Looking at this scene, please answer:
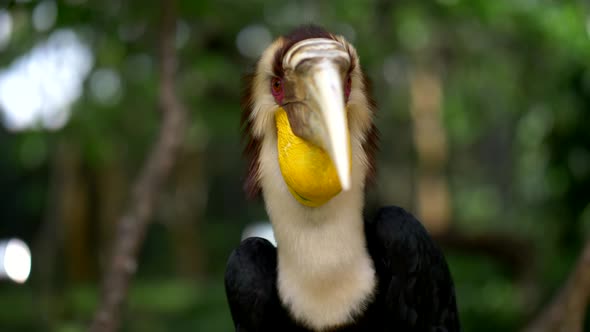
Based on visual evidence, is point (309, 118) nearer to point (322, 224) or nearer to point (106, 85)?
point (322, 224)

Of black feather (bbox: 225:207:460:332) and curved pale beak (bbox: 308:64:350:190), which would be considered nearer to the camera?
curved pale beak (bbox: 308:64:350:190)

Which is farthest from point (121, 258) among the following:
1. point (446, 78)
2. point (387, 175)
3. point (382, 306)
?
point (387, 175)

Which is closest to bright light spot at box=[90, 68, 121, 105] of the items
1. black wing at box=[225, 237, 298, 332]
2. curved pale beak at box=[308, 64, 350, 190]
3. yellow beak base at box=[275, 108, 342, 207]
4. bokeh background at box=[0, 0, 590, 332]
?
bokeh background at box=[0, 0, 590, 332]

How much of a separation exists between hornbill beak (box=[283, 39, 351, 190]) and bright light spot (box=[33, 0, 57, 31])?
1.91 meters

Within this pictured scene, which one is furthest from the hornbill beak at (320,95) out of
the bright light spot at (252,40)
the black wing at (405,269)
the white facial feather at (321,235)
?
the bright light spot at (252,40)

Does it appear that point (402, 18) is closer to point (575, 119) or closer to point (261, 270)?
point (575, 119)

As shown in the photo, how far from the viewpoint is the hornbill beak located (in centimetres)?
157

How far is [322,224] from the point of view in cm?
186

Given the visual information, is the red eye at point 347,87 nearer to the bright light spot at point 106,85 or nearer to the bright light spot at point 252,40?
the bright light spot at point 252,40

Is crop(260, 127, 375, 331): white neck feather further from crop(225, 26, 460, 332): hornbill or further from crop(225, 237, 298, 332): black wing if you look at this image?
crop(225, 237, 298, 332): black wing

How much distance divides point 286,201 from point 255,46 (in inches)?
134

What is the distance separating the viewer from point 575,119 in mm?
4137

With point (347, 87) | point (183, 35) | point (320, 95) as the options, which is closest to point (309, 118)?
point (320, 95)

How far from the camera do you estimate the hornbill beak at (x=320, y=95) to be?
1572 millimetres
